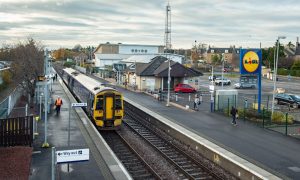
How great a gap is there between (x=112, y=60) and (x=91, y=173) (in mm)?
87984

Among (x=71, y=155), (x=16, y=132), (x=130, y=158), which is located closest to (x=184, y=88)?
(x=130, y=158)

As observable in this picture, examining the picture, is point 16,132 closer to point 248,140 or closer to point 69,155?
point 69,155

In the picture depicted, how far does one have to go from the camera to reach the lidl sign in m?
27.6

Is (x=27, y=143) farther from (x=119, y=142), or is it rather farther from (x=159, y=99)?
(x=159, y=99)

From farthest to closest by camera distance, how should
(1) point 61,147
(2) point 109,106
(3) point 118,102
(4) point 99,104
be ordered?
(3) point 118,102
(2) point 109,106
(4) point 99,104
(1) point 61,147

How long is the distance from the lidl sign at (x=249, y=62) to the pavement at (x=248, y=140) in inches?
163

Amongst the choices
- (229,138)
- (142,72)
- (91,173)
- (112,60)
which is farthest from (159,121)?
(112,60)

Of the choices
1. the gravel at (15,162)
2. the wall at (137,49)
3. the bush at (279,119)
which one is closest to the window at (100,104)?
the gravel at (15,162)

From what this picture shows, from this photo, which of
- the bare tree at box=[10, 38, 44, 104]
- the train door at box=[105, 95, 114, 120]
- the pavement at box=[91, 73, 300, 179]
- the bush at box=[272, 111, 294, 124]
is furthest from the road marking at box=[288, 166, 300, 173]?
the bare tree at box=[10, 38, 44, 104]

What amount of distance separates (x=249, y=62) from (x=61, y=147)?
55.8ft

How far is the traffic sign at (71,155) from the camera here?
32.3 ft

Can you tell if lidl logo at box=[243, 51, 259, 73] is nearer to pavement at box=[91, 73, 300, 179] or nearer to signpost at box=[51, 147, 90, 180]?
pavement at box=[91, 73, 300, 179]

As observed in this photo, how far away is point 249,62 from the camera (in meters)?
27.8

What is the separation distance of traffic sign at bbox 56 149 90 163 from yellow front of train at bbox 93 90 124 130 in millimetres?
11707
